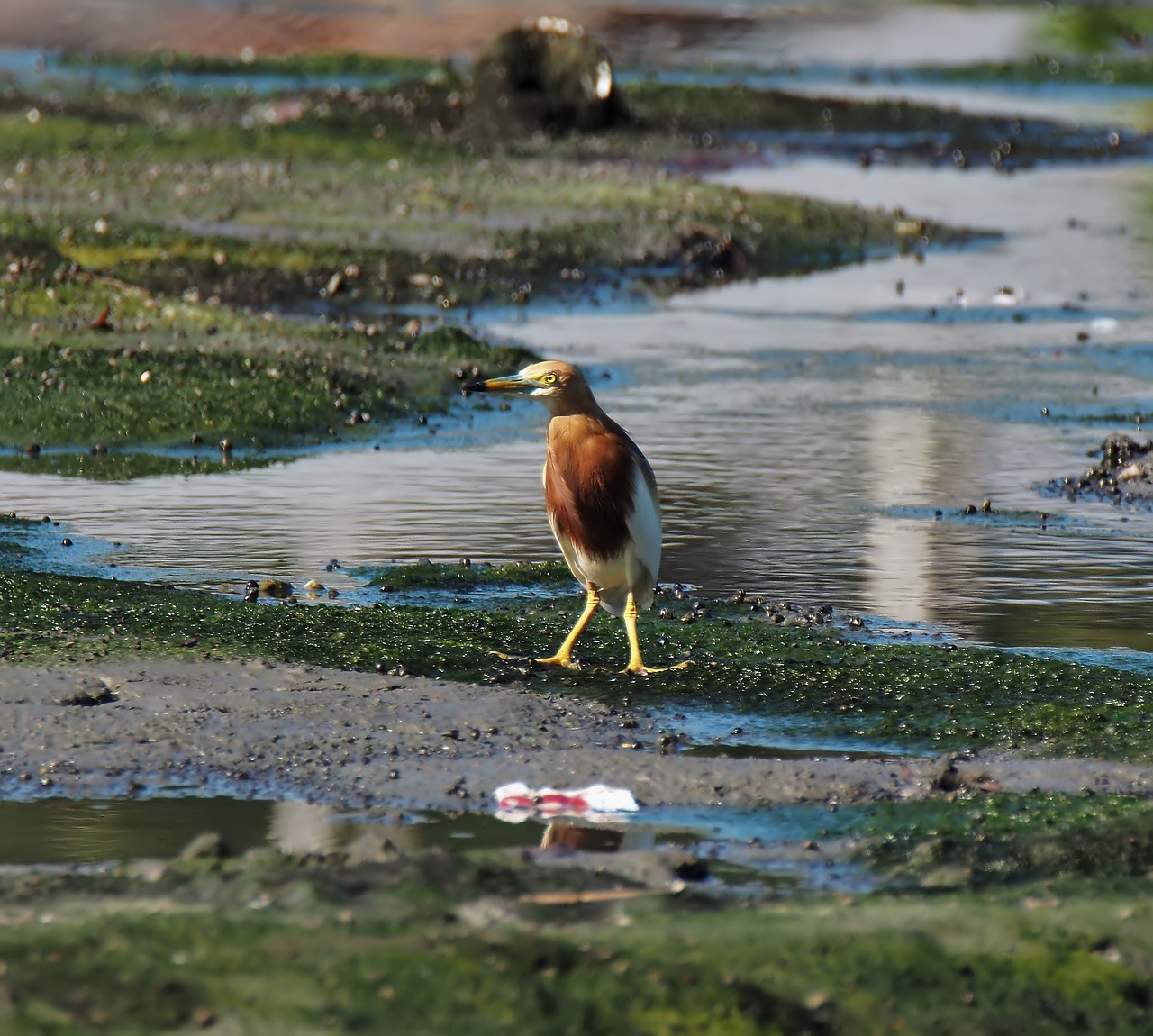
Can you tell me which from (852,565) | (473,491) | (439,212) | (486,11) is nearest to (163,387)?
(473,491)

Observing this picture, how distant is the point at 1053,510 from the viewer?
40.9 feet

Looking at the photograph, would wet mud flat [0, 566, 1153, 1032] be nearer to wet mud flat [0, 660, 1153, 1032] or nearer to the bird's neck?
wet mud flat [0, 660, 1153, 1032]

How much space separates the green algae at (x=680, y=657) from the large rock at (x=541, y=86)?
21402 mm

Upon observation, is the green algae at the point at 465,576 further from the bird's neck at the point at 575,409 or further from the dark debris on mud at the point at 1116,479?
the dark debris on mud at the point at 1116,479

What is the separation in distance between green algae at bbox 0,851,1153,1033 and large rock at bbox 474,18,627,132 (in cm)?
2527

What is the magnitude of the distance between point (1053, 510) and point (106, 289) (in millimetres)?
9142

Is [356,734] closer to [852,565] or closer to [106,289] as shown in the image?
[852,565]

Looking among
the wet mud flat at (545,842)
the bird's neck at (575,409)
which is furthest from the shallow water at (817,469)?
the bird's neck at (575,409)

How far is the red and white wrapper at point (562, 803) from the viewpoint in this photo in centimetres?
708

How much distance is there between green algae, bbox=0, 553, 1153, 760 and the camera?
8.16 meters

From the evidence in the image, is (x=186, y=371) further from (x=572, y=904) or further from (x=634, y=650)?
(x=572, y=904)

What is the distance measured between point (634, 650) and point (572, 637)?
268mm

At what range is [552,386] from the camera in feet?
28.5

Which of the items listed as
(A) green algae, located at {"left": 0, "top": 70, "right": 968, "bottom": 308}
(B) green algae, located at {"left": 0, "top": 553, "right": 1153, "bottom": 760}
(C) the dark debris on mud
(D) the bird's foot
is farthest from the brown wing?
(A) green algae, located at {"left": 0, "top": 70, "right": 968, "bottom": 308}
